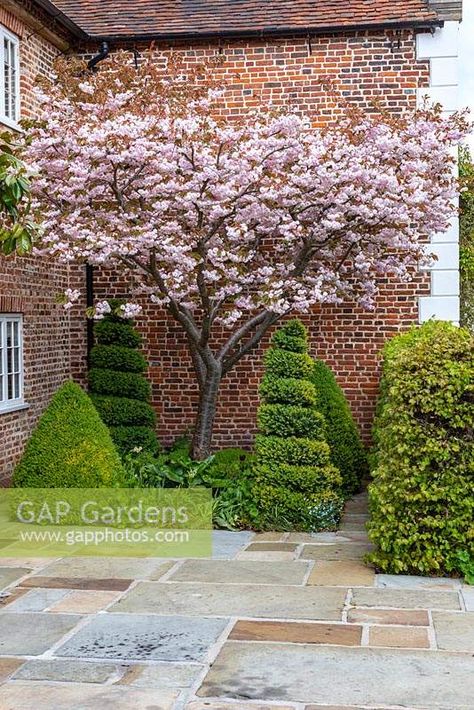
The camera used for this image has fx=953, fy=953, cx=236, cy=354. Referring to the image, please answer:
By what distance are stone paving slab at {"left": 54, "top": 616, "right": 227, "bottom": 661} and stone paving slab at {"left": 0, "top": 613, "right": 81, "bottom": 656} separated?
13 cm

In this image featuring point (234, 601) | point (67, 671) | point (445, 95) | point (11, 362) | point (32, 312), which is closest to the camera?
point (67, 671)

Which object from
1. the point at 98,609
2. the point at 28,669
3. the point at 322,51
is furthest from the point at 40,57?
the point at 28,669

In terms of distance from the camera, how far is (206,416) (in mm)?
11344

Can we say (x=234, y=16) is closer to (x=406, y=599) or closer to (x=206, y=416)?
(x=206, y=416)

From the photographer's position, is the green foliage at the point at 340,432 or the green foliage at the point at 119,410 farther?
the green foliage at the point at 119,410

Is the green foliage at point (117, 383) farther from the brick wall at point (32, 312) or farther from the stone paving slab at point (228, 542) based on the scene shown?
the stone paving slab at point (228, 542)

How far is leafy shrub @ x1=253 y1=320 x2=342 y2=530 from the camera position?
30.9 ft

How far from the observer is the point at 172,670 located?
213 inches

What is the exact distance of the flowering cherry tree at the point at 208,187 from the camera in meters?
10.1

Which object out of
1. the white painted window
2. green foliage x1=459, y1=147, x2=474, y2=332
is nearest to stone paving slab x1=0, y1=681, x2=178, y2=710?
the white painted window

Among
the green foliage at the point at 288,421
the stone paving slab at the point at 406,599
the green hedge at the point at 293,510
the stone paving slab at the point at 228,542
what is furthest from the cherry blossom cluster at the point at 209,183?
the stone paving slab at the point at 406,599

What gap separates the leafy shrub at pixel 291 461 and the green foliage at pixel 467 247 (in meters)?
7.30

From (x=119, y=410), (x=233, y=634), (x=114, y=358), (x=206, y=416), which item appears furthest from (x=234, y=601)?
(x=114, y=358)

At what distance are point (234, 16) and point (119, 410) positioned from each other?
582 centimetres
